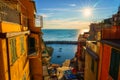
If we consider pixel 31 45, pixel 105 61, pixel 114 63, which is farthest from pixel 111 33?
pixel 31 45

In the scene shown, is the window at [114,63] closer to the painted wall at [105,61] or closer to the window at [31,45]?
the painted wall at [105,61]

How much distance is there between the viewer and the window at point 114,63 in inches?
359

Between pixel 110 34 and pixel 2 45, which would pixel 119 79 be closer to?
pixel 110 34

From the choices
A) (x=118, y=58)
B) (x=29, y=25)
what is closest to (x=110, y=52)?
(x=118, y=58)

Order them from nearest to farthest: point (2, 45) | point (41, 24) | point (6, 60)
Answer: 1. point (2, 45)
2. point (6, 60)
3. point (41, 24)

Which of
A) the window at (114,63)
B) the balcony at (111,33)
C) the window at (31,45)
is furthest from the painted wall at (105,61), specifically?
the window at (31,45)

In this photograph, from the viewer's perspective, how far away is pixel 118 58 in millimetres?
9031

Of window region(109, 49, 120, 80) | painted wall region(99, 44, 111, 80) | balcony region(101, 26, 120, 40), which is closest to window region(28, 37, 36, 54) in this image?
painted wall region(99, 44, 111, 80)

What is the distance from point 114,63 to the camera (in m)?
9.62

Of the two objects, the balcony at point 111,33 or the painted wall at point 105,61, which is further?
the balcony at point 111,33

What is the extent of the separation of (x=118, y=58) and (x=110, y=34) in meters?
3.65

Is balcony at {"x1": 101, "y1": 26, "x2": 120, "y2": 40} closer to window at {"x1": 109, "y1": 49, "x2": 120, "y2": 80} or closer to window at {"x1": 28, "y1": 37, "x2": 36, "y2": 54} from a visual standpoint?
window at {"x1": 109, "y1": 49, "x2": 120, "y2": 80}

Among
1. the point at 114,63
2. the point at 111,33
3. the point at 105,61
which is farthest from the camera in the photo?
the point at 111,33

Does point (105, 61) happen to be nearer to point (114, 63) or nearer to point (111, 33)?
point (114, 63)
